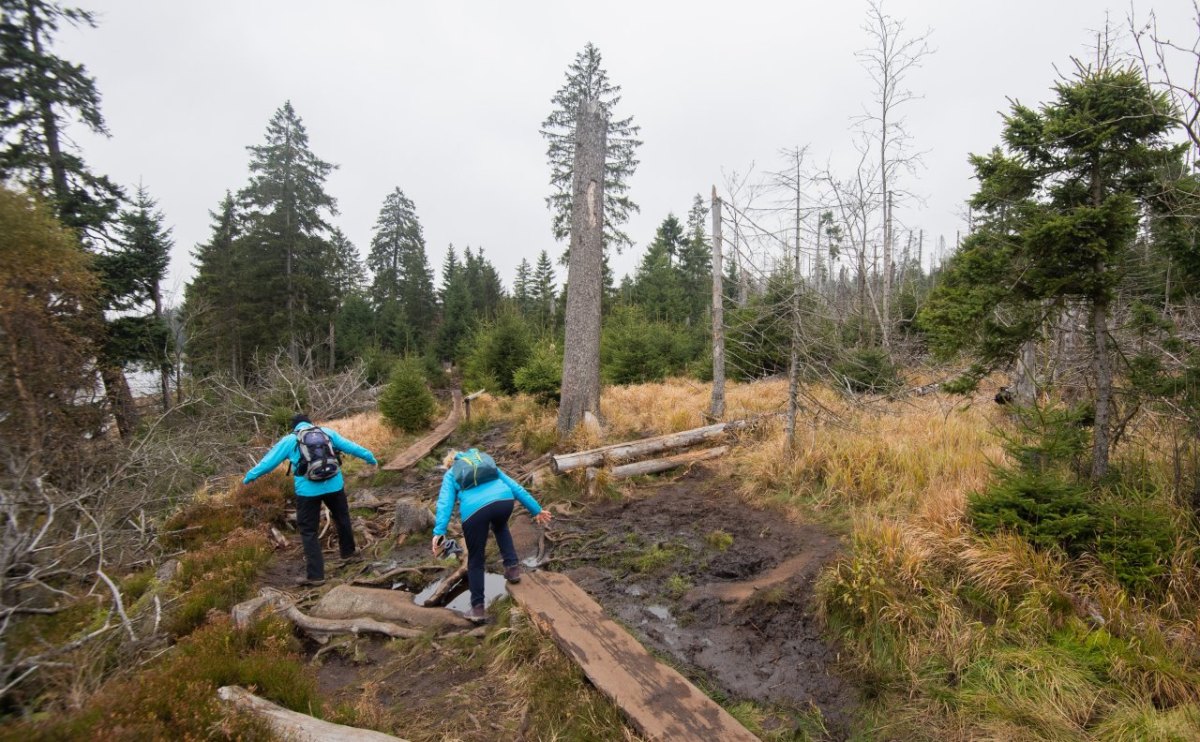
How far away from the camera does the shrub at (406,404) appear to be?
13.8 m

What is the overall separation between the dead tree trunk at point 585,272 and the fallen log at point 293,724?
7686 millimetres

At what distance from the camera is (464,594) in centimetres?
555

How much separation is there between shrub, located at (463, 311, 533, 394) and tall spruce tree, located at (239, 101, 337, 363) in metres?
13.0

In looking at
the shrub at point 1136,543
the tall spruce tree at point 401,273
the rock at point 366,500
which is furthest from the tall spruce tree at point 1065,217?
the tall spruce tree at point 401,273

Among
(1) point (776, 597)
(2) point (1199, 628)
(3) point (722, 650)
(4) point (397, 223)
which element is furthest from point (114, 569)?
(4) point (397, 223)

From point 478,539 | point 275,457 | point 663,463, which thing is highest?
point 275,457

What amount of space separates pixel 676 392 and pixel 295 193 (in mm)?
24467

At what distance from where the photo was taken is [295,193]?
26.4 meters

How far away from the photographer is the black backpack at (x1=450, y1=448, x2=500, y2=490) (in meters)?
4.90

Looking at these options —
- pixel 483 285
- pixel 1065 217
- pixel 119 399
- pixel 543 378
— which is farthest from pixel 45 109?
pixel 483 285

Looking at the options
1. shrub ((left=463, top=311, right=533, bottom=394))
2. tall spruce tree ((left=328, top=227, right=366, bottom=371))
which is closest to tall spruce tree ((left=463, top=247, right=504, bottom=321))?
tall spruce tree ((left=328, top=227, right=366, bottom=371))

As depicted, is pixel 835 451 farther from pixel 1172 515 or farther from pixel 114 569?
pixel 114 569

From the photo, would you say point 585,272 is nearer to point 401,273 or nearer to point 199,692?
point 199,692

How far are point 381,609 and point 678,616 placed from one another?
2.93 m
